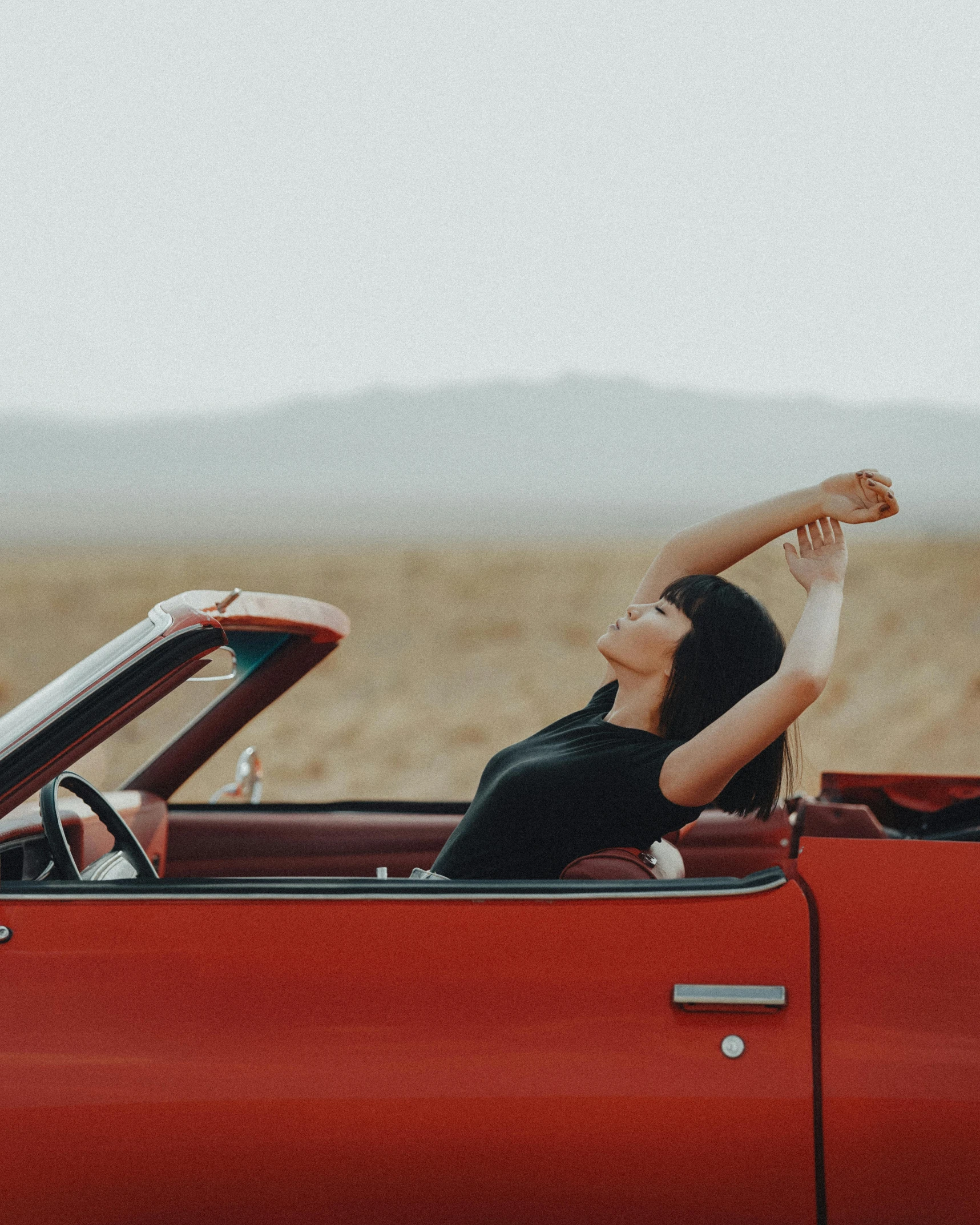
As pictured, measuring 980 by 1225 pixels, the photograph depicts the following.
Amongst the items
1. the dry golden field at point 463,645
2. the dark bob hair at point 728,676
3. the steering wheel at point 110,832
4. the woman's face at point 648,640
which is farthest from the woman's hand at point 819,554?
the dry golden field at point 463,645

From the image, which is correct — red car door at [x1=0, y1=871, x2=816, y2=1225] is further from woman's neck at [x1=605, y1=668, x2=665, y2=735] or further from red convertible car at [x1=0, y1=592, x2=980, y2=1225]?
woman's neck at [x1=605, y1=668, x2=665, y2=735]

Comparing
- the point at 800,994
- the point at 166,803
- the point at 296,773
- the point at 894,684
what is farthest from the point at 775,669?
the point at 894,684

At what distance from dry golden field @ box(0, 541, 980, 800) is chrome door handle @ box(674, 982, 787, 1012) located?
8697 millimetres

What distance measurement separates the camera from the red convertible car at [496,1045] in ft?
5.74

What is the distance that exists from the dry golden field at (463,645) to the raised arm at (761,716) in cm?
837

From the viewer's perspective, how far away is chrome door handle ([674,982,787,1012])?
1.77m

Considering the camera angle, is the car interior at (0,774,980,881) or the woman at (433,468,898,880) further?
the car interior at (0,774,980,881)

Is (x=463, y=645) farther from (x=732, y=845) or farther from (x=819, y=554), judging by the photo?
(x=819, y=554)

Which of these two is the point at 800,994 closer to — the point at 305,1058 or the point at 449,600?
the point at 305,1058

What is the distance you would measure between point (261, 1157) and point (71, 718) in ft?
2.27

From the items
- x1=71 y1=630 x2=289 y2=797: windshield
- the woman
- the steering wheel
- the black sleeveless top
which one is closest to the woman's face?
the woman

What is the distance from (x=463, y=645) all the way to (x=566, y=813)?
14.5m

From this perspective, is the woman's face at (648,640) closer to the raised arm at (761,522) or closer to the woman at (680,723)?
the woman at (680,723)

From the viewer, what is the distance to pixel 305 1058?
5.91 feet
